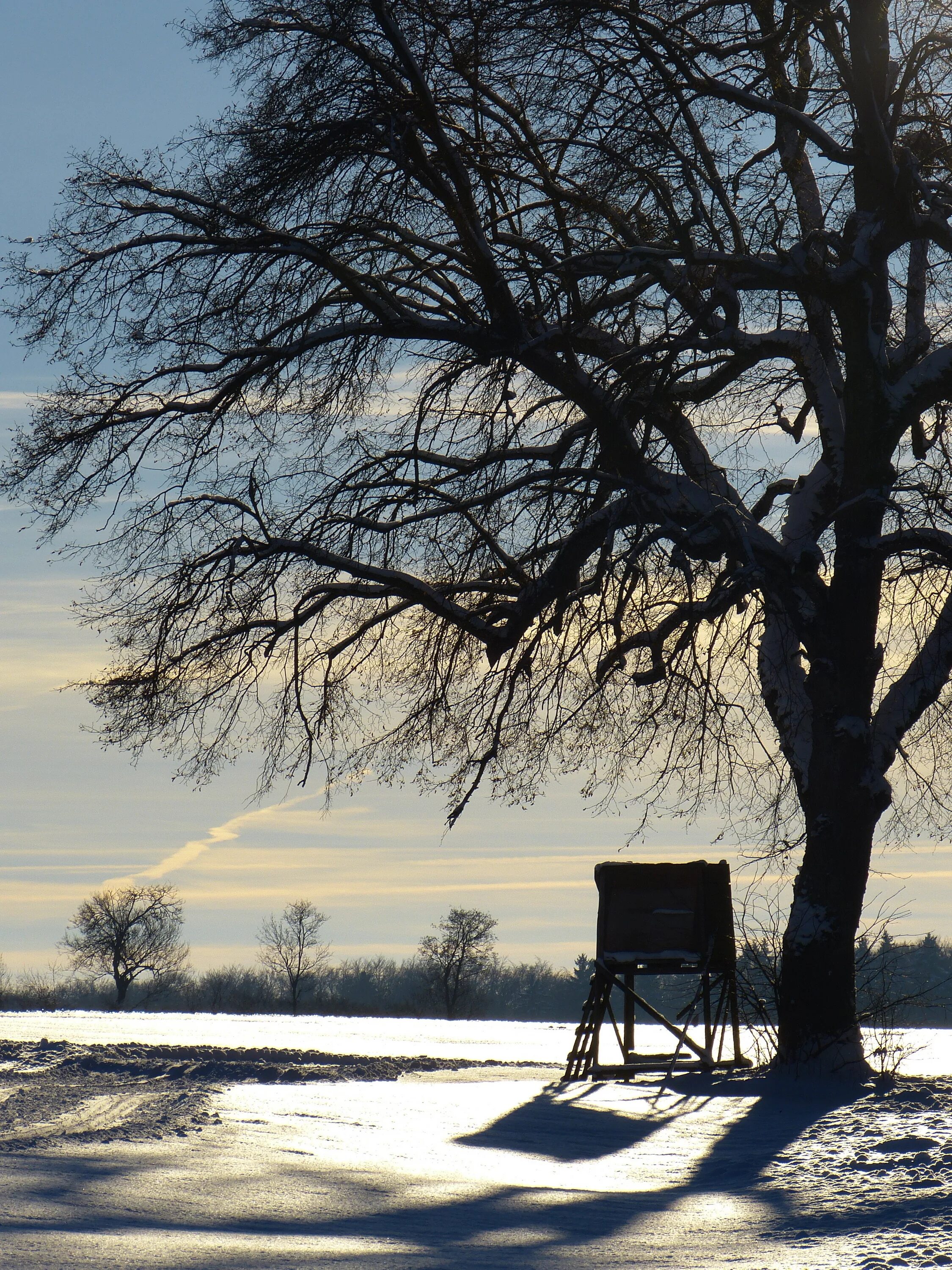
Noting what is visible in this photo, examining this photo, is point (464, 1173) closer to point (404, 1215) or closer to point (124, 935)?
point (404, 1215)

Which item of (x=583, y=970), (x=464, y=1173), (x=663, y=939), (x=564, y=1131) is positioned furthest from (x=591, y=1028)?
(x=583, y=970)

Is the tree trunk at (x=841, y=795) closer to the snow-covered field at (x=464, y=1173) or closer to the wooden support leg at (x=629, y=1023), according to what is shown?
the snow-covered field at (x=464, y=1173)

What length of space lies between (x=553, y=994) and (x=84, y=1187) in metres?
136

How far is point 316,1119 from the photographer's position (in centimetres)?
838

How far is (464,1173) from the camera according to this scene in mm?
6609

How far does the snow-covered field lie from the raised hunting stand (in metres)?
1.63

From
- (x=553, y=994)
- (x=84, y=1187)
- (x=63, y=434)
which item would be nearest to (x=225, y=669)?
(x=63, y=434)

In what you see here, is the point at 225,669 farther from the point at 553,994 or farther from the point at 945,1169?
the point at 553,994

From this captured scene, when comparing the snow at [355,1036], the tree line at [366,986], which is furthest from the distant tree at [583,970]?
the snow at [355,1036]

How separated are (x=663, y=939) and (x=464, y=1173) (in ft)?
23.1

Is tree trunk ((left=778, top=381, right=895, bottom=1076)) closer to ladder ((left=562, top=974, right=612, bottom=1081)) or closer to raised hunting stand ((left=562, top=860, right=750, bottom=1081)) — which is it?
raised hunting stand ((left=562, top=860, right=750, bottom=1081))

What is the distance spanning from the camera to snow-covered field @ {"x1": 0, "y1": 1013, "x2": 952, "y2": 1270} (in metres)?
4.82

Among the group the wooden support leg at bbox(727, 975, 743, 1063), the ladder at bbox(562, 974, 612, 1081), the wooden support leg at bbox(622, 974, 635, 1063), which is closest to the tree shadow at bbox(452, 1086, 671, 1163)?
the ladder at bbox(562, 974, 612, 1081)

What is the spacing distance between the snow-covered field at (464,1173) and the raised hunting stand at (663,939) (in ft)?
5.36
